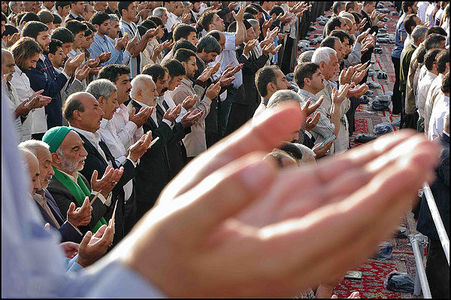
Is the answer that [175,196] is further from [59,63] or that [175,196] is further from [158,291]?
[59,63]

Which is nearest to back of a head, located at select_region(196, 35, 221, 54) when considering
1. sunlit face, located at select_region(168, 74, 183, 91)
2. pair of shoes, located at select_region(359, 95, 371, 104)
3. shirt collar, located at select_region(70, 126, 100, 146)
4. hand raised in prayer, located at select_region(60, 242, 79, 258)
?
sunlit face, located at select_region(168, 74, 183, 91)

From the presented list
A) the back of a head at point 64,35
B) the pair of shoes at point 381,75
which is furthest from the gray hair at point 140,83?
the pair of shoes at point 381,75

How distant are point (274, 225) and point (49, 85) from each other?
617 cm

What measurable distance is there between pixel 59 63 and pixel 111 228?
4.58m

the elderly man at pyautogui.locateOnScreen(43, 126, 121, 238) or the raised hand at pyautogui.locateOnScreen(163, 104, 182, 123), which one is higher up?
the elderly man at pyautogui.locateOnScreen(43, 126, 121, 238)

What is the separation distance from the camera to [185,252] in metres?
0.58

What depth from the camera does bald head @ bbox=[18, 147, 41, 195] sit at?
334 centimetres

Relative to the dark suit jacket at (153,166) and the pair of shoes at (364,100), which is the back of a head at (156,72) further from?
the pair of shoes at (364,100)

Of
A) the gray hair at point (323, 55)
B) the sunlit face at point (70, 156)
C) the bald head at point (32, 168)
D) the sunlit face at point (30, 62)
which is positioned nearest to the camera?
the bald head at point (32, 168)

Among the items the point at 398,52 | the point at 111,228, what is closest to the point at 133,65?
the point at 398,52

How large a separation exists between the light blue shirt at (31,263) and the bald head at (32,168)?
2.78m

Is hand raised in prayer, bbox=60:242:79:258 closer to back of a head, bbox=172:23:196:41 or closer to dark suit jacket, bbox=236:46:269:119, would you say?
dark suit jacket, bbox=236:46:269:119

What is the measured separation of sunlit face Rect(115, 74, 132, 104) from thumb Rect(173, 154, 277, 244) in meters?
5.12

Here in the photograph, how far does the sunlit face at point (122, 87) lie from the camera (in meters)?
5.62
